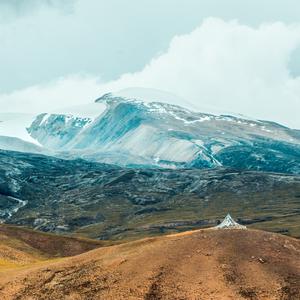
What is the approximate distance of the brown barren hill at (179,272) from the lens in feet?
250

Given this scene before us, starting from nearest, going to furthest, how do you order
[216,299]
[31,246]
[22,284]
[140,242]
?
1. [216,299]
2. [22,284]
3. [140,242]
4. [31,246]

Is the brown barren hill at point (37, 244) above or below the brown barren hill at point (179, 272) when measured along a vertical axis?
below

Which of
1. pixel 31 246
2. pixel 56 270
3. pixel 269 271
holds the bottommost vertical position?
pixel 31 246

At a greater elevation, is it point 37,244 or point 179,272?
point 179,272

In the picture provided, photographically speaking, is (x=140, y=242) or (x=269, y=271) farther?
(x=140, y=242)

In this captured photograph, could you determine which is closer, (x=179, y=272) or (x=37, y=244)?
(x=179, y=272)

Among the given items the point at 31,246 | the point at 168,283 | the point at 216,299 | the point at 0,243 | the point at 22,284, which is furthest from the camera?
the point at 31,246

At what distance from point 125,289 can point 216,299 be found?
12.4m

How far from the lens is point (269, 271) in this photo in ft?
260

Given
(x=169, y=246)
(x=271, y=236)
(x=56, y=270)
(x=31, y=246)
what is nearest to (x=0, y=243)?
(x=31, y=246)

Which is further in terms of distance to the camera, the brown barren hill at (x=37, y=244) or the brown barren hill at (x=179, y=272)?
the brown barren hill at (x=37, y=244)

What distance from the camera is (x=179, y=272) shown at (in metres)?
80.0

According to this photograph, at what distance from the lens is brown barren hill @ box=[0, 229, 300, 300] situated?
7612 cm

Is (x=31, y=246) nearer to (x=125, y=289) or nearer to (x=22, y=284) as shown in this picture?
(x=22, y=284)
